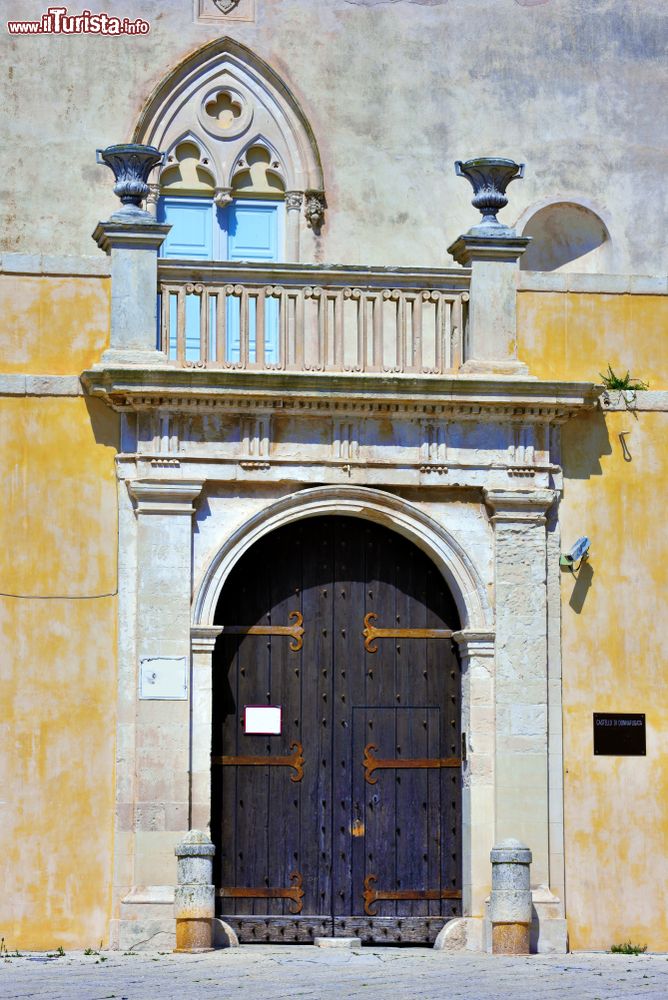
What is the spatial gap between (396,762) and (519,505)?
2.11 m

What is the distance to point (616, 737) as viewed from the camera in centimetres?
1579

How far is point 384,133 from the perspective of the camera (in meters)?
19.7

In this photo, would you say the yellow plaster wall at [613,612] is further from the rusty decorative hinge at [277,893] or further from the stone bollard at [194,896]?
the stone bollard at [194,896]

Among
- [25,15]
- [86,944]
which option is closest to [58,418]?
[86,944]

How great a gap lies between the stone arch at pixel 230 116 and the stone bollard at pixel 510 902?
707 cm

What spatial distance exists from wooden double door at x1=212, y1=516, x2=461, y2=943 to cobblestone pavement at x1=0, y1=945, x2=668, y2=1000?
445 millimetres

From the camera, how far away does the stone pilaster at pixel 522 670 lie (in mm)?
15516

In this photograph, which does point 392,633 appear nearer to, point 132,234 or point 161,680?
point 161,680

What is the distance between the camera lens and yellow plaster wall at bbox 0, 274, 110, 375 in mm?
15594

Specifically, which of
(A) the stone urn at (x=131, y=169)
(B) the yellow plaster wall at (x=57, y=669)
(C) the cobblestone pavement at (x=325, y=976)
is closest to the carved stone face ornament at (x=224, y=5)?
(A) the stone urn at (x=131, y=169)

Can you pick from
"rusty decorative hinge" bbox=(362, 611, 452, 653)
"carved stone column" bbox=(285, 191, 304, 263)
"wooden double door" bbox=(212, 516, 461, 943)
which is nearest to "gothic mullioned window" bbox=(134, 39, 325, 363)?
"carved stone column" bbox=(285, 191, 304, 263)

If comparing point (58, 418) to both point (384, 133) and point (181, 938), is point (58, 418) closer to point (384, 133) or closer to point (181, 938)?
point (181, 938)

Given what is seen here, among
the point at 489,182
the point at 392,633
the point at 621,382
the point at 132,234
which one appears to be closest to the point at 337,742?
→ the point at 392,633

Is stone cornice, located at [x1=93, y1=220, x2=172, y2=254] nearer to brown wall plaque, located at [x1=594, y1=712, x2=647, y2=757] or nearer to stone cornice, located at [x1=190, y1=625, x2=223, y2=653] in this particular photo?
stone cornice, located at [x1=190, y1=625, x2=223, y2=653]
